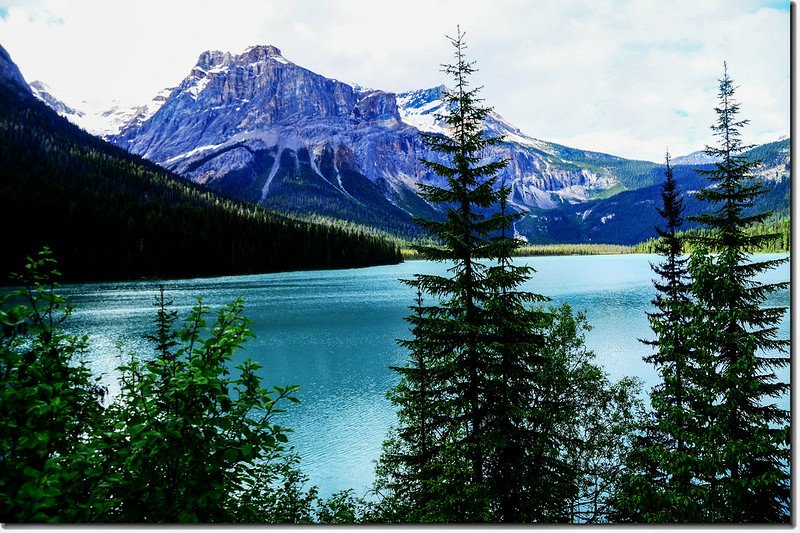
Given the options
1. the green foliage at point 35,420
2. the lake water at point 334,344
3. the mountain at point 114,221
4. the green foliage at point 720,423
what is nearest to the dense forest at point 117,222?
the mountain at point 114,221

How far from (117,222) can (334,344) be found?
30.5 m

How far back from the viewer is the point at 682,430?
818 centimetres

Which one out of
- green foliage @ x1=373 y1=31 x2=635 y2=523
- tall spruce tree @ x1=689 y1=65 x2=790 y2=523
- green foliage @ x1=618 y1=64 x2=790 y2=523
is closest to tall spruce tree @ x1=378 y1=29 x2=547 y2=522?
green foliage @ x1=373 y1=31 x2=635 y2=523

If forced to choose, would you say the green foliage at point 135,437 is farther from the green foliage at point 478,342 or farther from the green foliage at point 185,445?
the green foliage at point 478,342

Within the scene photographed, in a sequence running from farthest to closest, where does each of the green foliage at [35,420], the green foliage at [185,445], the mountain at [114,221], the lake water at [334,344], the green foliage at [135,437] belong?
the mountain at [114,221]
the lake water at [334,344]
the green foliage at [185,445]
the green foliage at [135,437]
the green foliage at [35,420]

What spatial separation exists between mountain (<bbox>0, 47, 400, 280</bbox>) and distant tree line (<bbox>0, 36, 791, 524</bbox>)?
12590mm

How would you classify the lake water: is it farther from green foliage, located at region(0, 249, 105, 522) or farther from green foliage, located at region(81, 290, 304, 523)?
green foliage, located at region(81, 290, 304, 523)

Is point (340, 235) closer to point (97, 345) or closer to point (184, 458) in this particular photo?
point (97, 345)

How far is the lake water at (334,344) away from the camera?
20.2 meters

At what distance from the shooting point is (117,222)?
50906 millimetres

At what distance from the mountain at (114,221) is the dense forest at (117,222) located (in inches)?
6.9

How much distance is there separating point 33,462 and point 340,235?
5125 inches

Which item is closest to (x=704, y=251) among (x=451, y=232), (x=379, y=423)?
(x=451, y=232)

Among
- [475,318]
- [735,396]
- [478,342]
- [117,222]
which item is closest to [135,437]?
[475,318]
